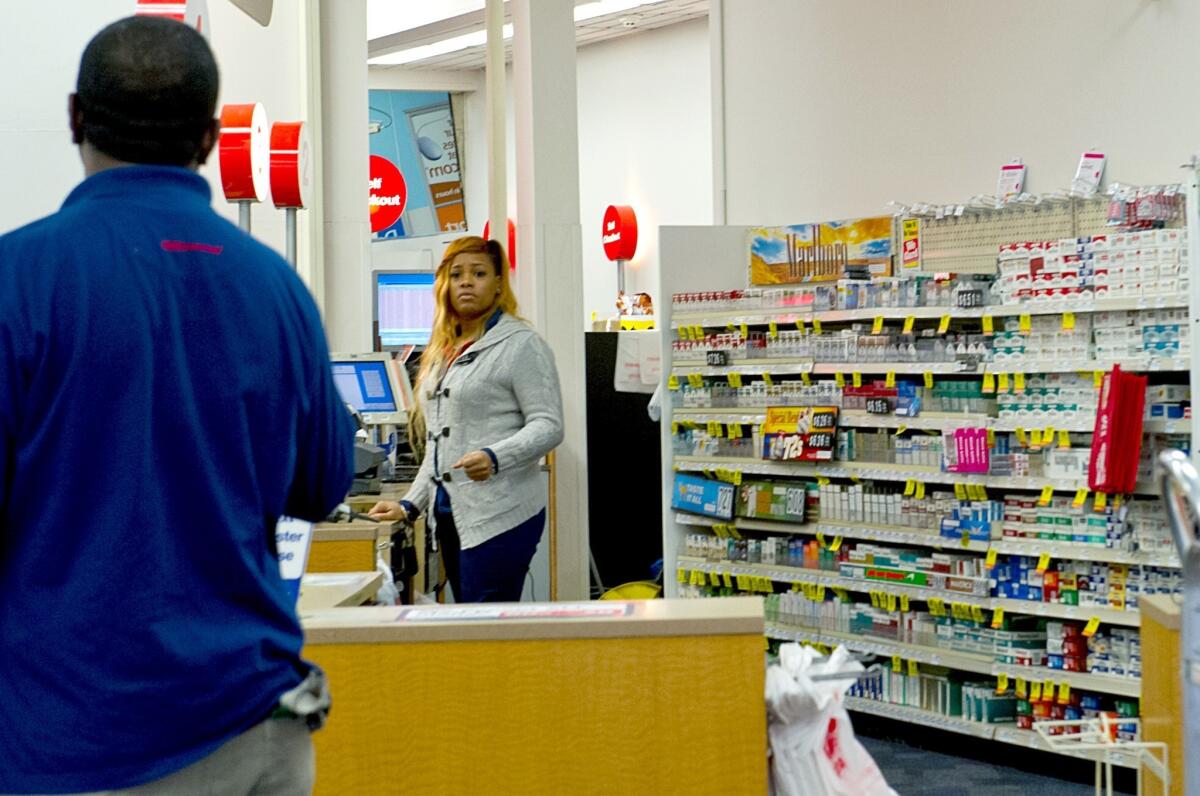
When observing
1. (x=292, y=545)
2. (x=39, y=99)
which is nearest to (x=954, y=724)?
(x=292, y=545)

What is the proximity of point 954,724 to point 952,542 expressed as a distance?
73cm

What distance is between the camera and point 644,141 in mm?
15602

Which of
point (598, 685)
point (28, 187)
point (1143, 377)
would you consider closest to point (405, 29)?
point (28, 187)

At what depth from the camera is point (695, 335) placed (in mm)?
7027

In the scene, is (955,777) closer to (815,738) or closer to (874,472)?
(874,472)

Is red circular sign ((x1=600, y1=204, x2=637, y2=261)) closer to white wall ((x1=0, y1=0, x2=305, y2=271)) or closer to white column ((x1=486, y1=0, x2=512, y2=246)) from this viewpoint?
white column ((x1=486, y1=0, x2=512, y2=246))

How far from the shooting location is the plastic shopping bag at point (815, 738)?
2562mm

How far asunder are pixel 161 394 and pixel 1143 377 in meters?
4.36

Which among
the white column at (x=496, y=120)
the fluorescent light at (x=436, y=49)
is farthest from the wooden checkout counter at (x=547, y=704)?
the fluorescent light at (x=436, y=49)

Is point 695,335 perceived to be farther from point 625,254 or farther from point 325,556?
point 625,254

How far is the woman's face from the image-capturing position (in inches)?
189

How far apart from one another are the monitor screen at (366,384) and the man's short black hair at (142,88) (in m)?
4.76

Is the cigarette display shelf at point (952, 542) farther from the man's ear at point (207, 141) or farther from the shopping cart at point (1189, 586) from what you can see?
the man's ear at point (207, 141)

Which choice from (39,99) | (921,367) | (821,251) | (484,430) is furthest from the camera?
(821,251)
